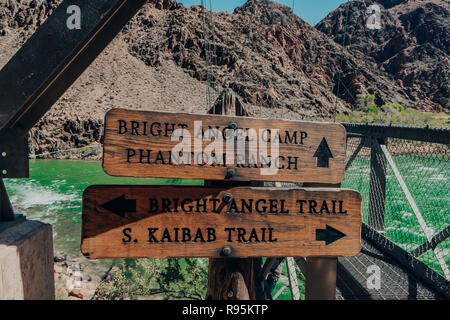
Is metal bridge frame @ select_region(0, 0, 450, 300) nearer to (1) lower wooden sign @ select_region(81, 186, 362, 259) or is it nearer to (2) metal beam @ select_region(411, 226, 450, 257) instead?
(1) lower wooden sign @ select_region(81, 186, 362, 259)

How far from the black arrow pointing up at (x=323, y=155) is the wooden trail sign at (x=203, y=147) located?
37mm

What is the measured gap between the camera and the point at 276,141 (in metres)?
1.05

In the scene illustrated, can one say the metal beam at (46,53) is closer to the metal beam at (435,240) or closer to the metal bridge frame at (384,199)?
the metal bridge frame at (384,199)

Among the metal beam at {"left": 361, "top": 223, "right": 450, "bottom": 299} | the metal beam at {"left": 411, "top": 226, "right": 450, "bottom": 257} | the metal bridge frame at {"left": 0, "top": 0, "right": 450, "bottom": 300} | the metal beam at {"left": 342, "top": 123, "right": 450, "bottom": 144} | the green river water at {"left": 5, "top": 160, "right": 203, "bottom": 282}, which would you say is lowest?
the green river water at {"left": 5, "top": 160, "right": 203, "bottom": 282}

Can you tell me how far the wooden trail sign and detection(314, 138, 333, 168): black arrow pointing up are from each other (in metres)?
0.04

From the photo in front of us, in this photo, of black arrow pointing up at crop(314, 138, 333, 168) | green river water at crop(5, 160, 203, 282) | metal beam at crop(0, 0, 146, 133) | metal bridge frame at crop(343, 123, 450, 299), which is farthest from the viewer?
green river water at crop(5, 160, 203, 282)

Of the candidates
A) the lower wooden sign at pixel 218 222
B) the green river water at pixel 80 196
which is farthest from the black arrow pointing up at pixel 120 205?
the green river water at pixel 80 196

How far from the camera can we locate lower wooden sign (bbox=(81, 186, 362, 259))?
101 centimetres

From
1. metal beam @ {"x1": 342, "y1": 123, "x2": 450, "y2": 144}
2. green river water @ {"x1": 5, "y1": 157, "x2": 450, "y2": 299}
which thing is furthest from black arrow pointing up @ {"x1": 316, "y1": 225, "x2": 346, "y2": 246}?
green river water @ {"x1": 5, "y1": 157, "x2": 450, "y2": 299}

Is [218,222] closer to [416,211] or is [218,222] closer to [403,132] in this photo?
[403,132]

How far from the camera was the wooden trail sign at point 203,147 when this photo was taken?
1.01 metres

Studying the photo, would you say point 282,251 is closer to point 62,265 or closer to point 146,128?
point 146,128
